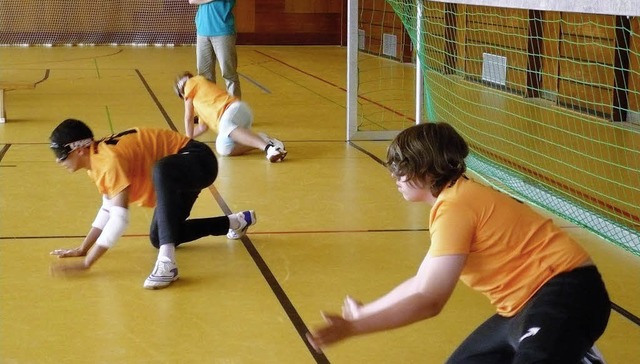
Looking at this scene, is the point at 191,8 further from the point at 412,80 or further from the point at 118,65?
the point at 412,80

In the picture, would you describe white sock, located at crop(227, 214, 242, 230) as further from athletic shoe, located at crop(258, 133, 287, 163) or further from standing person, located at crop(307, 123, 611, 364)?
standing person, located at crop(307, 123, 611, 364)

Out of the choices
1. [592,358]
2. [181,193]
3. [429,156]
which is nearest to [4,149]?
[181,193]

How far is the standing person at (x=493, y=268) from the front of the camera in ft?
7.23

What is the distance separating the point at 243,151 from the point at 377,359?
3.57 metres

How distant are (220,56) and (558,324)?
5565mm

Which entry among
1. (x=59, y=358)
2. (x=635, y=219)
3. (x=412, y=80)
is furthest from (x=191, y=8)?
(x=59, y=358)

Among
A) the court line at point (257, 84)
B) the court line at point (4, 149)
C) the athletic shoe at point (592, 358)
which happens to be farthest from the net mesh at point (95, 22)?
the athletic shoe at point (592, 358)

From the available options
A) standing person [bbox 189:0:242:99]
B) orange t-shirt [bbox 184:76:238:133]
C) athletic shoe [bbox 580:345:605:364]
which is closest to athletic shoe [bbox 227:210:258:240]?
orange t-shirt [bbox 184:76:238:133]

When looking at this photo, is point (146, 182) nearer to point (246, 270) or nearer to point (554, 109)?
point (246, 270)

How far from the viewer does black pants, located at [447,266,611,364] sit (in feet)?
7.30

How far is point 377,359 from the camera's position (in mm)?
3092

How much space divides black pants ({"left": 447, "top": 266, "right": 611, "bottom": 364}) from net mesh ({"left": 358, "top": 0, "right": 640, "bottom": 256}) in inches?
75.1

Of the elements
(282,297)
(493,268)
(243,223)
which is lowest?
(282,297)

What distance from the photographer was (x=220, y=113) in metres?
6.25
